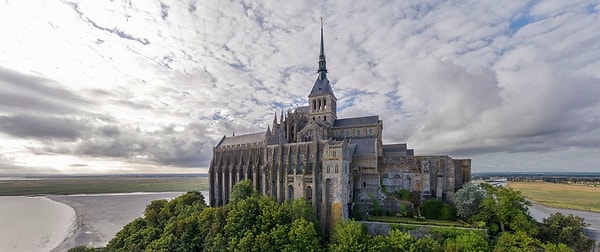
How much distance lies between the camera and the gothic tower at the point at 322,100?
51844 millimetres

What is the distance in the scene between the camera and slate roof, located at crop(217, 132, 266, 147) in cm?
5254

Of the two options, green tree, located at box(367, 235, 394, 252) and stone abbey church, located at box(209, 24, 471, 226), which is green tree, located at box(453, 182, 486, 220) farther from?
green tree, located at box(367, 235, 394, 252)

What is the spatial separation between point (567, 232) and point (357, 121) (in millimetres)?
29147

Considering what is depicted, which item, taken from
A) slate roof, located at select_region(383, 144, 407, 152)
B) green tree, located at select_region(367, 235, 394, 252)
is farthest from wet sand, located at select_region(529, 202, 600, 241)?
green tree, located at select_region(367, 235, 394, 252)

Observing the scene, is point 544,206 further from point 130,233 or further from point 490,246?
point 130,233

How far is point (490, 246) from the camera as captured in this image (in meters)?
30.2

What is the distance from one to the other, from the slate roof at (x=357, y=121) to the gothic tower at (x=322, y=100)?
4.53ft

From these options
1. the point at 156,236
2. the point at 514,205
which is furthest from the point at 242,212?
the point at 514,205

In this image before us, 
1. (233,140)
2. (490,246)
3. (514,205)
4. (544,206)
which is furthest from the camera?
(544,206)

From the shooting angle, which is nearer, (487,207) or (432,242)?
(432,242)

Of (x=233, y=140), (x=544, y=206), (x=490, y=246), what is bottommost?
(x=544, y=206)

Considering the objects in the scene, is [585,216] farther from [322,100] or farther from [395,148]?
[322,100]

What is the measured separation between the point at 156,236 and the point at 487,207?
42227 millimetres

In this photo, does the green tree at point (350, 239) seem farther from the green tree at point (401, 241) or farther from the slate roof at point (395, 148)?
the slate roof at point (395, 148)
